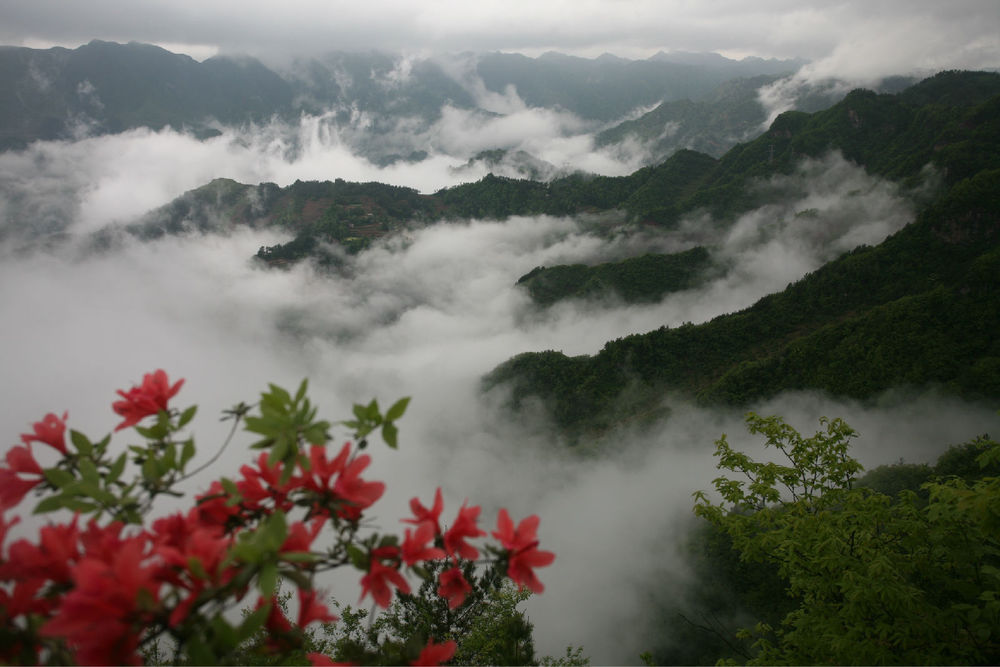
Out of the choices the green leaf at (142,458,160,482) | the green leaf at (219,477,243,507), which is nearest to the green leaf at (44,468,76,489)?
the green leaf at (142,458,160,482)

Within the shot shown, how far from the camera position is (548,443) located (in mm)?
59562

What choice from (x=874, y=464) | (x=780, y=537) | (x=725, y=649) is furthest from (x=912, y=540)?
(x=874, y=464)

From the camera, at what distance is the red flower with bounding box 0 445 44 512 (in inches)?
62.7

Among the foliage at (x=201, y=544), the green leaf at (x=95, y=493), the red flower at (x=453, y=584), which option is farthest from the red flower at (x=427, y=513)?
the green leaf at (x=95, y=493)

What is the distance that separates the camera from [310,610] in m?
1.58

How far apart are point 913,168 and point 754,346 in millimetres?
62669

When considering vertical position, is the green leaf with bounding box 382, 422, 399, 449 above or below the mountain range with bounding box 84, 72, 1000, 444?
below

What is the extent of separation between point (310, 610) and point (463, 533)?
21.4 inches

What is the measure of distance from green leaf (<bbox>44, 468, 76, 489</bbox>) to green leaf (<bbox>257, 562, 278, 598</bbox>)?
85 cm

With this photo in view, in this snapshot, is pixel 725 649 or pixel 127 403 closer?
pixel 127 403

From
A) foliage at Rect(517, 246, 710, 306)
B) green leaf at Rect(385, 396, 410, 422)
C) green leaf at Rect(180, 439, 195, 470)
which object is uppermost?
foliage at Rect(517, 246, 710, 306)

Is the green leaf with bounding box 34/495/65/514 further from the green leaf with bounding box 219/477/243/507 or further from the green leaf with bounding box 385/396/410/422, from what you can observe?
the green leaf with bounding box 385/396/410/422

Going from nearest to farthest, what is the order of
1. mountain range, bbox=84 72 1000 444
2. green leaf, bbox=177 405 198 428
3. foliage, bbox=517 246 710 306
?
green leaf, bbox=177 405 198 428, mountain range, bbox=84 72 1000 444, foliage, bbox=517 246 710 306

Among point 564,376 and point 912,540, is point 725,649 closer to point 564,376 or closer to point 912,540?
point 912,540
